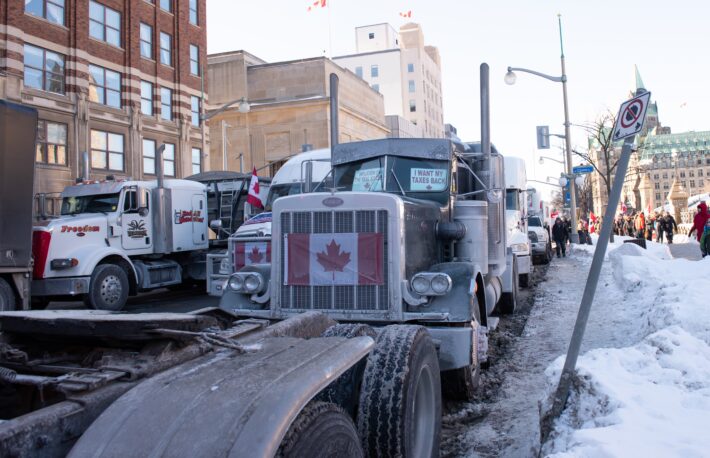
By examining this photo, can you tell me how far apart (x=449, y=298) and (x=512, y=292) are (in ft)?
17.7

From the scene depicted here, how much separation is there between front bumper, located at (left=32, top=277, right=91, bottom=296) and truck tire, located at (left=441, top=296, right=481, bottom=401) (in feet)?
29.1

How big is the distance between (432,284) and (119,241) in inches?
403

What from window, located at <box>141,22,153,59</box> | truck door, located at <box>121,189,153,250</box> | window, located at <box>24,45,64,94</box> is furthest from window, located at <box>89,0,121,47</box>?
truck door, located at <box>121,189,153,250</box>

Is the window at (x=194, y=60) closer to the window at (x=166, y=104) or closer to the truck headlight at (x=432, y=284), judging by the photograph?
the window at (x=166, y=104)

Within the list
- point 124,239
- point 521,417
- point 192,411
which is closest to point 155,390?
point 192,411

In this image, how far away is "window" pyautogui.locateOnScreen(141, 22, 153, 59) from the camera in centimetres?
3089

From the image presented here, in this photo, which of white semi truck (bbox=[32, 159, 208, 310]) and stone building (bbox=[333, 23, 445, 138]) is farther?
stone building (bbox=[333, 23, 445, 138])

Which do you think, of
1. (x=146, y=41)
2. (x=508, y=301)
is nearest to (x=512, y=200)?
(x=508, y=301)

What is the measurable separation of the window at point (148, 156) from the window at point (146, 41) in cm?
492

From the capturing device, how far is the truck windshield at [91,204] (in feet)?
43.3

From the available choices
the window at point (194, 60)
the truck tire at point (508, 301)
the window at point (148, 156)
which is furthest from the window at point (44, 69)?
the truck tire at point (508, 301)

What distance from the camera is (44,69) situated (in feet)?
82.5

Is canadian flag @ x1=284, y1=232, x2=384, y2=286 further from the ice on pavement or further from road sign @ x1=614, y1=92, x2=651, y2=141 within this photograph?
road sign @ x1=614, y1=92, x2=651, y2=141

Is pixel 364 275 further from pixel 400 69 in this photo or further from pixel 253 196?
pixel 400 69
